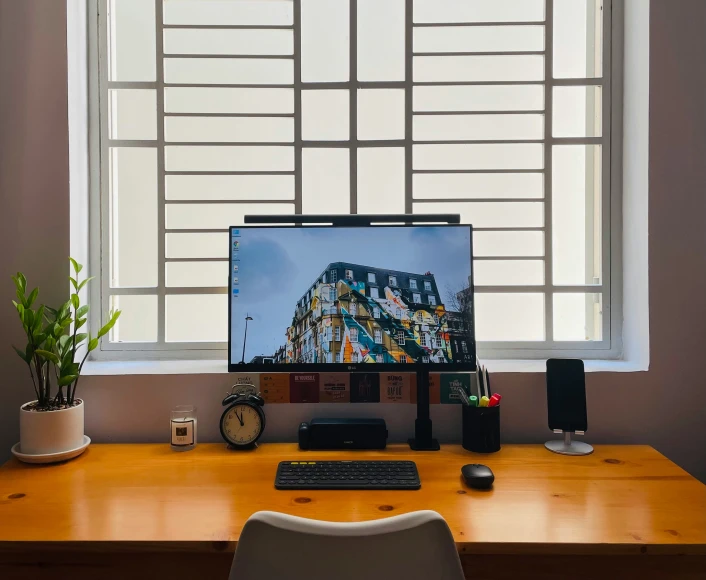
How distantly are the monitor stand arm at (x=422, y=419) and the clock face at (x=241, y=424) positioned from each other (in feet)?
1.56

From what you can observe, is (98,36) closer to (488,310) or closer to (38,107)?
(38,107)

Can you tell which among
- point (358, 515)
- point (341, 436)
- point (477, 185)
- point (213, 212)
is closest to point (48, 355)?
point (213, 212)

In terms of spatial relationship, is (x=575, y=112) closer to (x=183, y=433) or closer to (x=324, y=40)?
(x=324, y=40)

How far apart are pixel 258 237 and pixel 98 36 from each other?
3.34ft

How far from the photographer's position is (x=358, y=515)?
1.08 metres

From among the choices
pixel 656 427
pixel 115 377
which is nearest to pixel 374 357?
pixel 115 377

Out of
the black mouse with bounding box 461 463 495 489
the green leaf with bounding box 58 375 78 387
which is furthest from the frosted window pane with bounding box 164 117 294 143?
the black mouse with bounding box 461 463 495 489

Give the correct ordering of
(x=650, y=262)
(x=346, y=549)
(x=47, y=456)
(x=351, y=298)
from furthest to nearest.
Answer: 1. (x=650, y=262)
2. (x=351, y=298)
3. (x=47, y=456)
4. (x=346, y=549)

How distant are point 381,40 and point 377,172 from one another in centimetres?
48

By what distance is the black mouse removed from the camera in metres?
1.21

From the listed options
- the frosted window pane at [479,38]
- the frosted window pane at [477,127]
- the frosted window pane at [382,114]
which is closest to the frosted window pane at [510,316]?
the frosted window pane at [477,127]

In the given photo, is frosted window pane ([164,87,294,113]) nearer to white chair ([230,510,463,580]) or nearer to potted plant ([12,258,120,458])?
potted plant ([12,258,120,458])

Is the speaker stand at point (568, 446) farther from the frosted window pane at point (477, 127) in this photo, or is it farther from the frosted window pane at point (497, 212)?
the frosted window pane at point (477, 127)

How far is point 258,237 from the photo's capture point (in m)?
1.52
